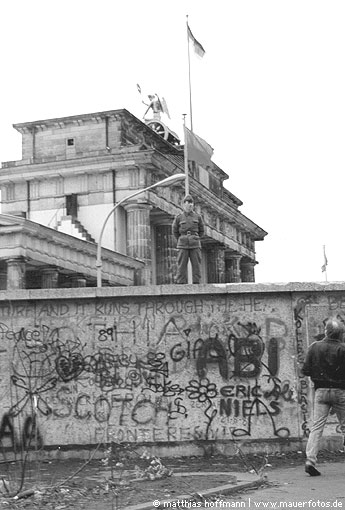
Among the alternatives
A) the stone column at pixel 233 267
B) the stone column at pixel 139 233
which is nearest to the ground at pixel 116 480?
the stone column at pixel 139 233

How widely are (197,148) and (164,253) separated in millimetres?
20929

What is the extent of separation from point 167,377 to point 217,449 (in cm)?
121

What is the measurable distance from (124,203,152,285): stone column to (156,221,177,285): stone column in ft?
13.9

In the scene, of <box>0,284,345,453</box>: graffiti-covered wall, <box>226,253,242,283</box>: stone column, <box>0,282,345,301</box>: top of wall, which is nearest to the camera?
<box>0,284,345,453</box>: graffiti-covered wall

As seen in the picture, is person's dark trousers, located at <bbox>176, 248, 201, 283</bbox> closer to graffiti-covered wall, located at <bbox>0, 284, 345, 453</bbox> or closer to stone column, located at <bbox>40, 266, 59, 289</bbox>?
graffiti-covered wall, located at <bbox>0, 284, 345, 453</bbox>

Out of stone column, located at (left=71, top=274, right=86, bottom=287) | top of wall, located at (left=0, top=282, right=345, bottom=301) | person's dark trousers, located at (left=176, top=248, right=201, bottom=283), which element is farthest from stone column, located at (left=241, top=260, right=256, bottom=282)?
top of wall, located at (left=0, top=282, right=345, bottom=301)

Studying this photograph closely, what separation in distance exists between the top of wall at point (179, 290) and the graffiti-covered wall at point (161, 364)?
16 mm

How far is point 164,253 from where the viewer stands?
55.9m

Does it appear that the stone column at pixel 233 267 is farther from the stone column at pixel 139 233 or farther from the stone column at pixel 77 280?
the stone column at pixel 77 280

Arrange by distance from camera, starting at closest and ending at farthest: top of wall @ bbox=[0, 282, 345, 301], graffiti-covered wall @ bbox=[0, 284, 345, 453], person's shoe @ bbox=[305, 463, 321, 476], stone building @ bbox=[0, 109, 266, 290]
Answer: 1. person's shoe @ bbox=[305, 463, 321, 476]
2. graffiti-covered wall @ bbox=[0, 284, 345, 453]
3. top of wall @ bbox=[0, 282, 345, 301]
4. stone building @ bbox=[0, 109, 266, 290]

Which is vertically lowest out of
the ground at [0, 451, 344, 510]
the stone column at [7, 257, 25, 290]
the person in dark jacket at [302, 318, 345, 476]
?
the ground at [0, 451, 344, 510]

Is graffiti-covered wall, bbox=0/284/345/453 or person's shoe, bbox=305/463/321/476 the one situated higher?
graffiti-covered wall, bbox=0/284/345/453

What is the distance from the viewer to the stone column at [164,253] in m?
54.7

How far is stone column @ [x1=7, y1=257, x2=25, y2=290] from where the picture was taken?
35.1 m
